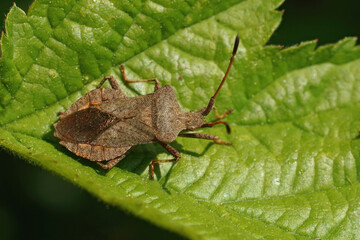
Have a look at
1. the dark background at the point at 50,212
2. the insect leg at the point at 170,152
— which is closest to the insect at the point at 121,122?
the insect leg at the point at 170,152

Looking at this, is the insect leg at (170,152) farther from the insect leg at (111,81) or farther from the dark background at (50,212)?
the dark background at (50,212)

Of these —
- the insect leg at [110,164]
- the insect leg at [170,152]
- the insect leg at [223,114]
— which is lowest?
the insect leg at [110,164]

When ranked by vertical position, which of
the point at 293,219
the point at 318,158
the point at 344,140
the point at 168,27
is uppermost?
the point at 168,27

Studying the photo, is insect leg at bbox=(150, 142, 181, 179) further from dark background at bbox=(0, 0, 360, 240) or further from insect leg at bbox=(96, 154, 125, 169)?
dark background at bbox=(0, 0, 360, 240)

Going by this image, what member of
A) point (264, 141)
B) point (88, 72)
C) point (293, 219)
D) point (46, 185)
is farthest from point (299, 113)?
point (46, 185)

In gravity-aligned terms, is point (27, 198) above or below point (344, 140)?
below

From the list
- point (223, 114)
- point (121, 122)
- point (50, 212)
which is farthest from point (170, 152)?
point (50, 212)

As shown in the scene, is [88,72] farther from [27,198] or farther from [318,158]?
[318,158]

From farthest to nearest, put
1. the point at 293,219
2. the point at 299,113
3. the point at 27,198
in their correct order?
the point at 27,198 → the point at 299,113 → the point at 293,219
